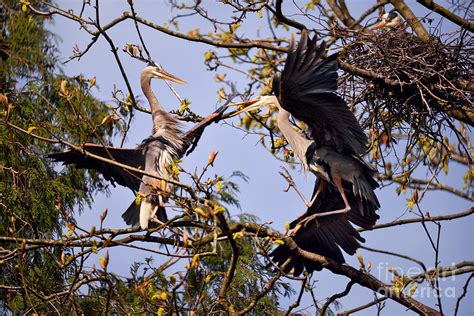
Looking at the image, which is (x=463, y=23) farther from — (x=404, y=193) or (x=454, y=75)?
(x=404, y=193)

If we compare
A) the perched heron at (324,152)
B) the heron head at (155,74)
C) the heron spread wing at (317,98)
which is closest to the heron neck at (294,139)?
the perched heron at (324,152)

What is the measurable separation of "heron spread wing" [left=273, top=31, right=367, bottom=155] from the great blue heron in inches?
31.2

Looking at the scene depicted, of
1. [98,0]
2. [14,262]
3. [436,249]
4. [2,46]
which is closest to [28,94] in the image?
[2,46]

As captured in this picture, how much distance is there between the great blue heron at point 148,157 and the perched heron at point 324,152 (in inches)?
25.4

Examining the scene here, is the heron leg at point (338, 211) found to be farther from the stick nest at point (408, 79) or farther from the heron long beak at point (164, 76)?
the heron long beak at point (164, 76)

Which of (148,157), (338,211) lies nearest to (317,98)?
(338,211)

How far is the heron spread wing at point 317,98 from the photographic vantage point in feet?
17.9

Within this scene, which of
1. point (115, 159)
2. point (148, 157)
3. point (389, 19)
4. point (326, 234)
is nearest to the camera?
point (326, 234)

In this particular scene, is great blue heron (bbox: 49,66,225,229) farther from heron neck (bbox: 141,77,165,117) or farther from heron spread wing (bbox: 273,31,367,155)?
heron spread wing (bbox: 273,31,367,155)

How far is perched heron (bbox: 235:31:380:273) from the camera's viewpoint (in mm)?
5543

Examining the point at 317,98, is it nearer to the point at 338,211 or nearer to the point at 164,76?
the point at 338,211

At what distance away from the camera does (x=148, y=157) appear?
6648 millimetres

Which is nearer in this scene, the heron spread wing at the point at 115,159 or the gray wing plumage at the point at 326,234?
the gray wing plumage at the point at 326,234

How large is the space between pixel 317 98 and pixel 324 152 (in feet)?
2.18
